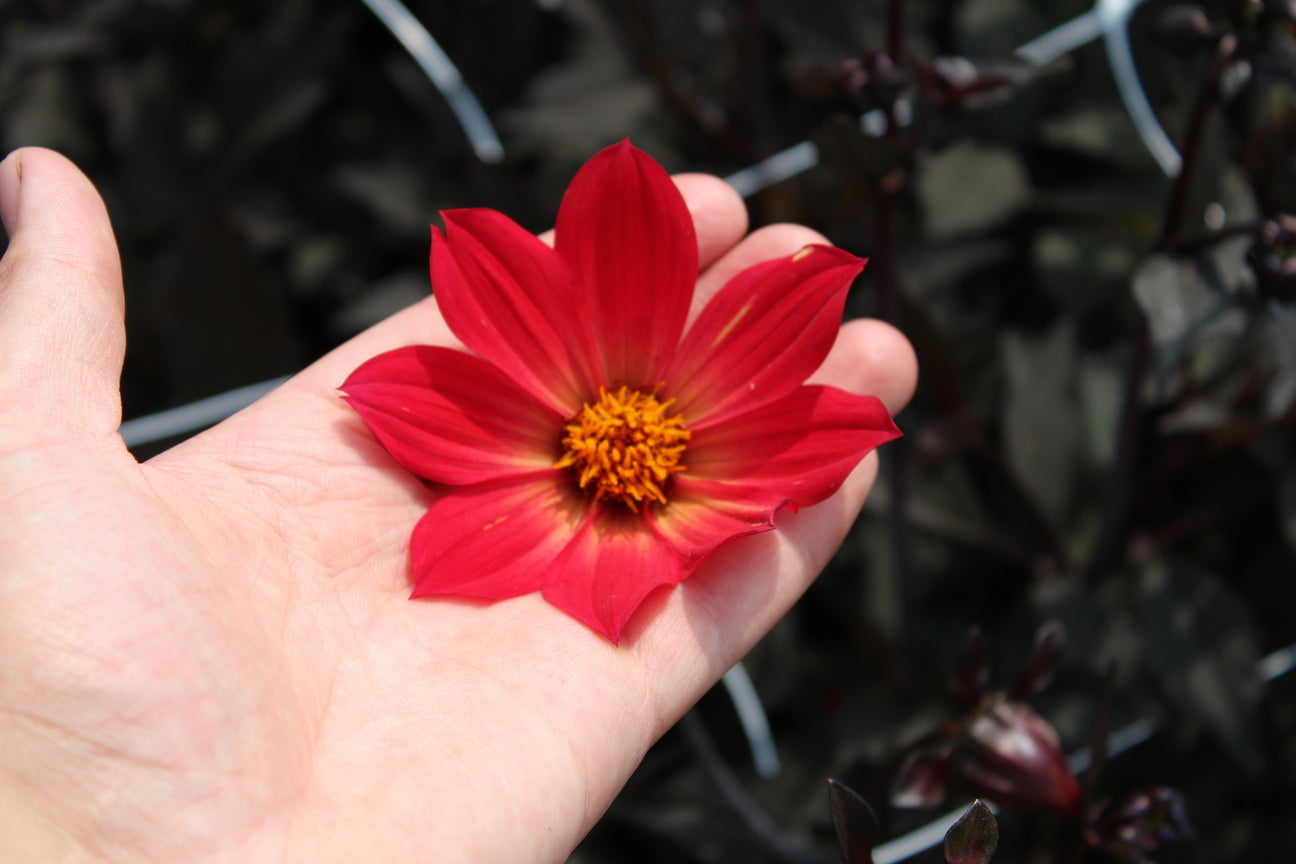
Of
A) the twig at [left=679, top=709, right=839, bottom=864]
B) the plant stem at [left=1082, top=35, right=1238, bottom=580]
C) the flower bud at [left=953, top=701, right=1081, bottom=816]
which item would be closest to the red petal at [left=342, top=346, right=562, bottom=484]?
the twig at [left=679, top=709, right=839, bottom=864]

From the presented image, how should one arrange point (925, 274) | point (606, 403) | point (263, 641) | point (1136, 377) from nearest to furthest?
point (263, 641)
point (606, 403)
point (1136, 377)
point (925, 274)

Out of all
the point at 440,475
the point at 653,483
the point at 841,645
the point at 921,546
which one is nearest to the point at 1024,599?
the point at 921,546

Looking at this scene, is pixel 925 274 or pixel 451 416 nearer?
pixel 451 416

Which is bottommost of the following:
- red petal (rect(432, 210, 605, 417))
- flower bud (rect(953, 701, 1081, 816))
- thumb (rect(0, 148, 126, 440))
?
flower bud (rect(953, 701, 1081, 816))

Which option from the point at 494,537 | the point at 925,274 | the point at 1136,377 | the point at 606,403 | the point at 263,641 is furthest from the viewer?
the point at 925,274

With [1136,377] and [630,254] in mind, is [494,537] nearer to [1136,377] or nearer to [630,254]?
[630,254]

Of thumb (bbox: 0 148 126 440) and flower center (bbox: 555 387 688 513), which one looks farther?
flower center (bbox: 555 387 688 513)

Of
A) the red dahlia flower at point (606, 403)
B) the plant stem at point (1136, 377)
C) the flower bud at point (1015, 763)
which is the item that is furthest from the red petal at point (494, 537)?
the plant stem at point (1136, 377)

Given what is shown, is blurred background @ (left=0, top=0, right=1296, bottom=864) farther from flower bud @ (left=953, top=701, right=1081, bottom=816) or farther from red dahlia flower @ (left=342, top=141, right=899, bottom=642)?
red dahlia flower @ (left=342, top=141, right=899, bottom=642)

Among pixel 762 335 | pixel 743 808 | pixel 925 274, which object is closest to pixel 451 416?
A: pixel 762 335
